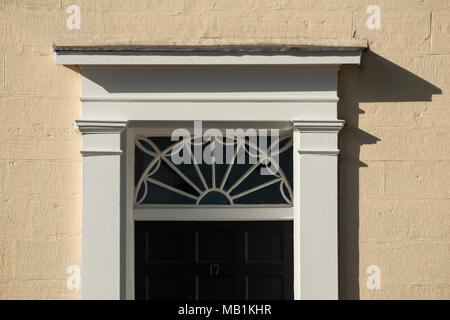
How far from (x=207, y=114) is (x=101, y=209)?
115 centimetres

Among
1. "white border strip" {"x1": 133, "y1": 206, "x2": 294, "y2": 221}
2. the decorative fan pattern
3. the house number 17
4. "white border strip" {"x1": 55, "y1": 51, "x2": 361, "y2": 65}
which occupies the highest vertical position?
"white border strip" {"x1": 55, "y1": 51, "x2": 361, "y2": 65}

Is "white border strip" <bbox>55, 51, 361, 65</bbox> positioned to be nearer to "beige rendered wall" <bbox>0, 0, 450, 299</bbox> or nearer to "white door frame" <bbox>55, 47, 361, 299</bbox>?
"white door frame" <bbox>55, 47, 361, 299</bbox>

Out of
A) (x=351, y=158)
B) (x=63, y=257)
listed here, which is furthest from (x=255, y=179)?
(x=63, y=257)

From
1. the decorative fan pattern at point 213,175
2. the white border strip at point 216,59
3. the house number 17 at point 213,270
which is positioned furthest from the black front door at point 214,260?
the white border strip at point 216,59

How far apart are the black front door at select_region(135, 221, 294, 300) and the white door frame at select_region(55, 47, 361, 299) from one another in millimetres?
290

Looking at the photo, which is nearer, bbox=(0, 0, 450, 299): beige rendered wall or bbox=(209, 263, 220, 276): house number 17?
bbox=(0, 0, 450, 299): beige rendered wall

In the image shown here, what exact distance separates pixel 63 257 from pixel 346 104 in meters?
2.62

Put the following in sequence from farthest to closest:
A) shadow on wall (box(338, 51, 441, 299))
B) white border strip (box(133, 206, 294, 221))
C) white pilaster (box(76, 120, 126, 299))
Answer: white border strip (box(133, 206, 294, 221)) < shadow on wall (box(338, 51, 441, 299)) < white pilaster (box(76, 120, 126, 299))

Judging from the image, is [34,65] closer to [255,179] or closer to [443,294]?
[255,179]

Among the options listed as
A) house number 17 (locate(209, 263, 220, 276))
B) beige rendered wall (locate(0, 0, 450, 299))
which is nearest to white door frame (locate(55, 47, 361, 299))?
beige rendered wall (locate(0, 0, 450, 299))

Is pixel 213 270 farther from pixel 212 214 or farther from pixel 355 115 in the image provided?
pixel 355 115

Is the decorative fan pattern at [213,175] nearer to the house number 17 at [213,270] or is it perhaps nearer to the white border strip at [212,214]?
the white border strip at [212,214]

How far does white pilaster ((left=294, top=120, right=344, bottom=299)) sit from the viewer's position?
566cm

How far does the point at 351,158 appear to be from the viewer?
18.9ft
